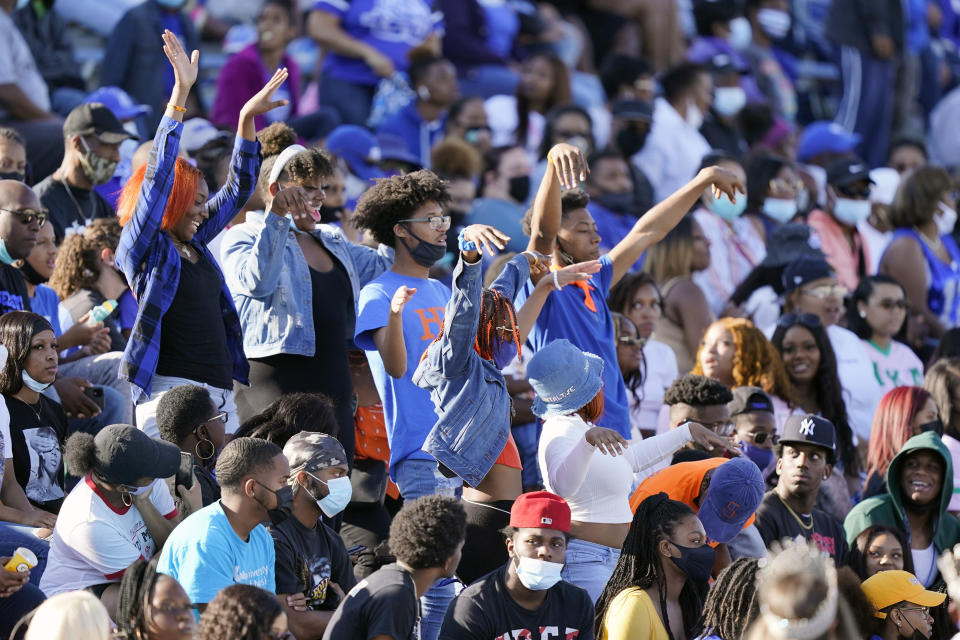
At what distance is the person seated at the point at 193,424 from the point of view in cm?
632

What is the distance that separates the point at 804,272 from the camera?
383 inches

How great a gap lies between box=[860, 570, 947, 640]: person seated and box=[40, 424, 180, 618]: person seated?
9.75ft

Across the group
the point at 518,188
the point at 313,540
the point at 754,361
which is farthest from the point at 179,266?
the point at 518,188

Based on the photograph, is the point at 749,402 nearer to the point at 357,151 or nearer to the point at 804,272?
the point at 804,272

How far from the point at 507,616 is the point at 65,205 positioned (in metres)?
3.85

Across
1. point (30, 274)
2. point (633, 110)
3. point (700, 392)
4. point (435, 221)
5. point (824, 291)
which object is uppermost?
point (435, 221)

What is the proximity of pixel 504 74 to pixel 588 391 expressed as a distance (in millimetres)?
7659

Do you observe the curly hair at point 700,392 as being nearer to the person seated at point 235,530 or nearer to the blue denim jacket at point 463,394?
the blue denim jacket at point 463,394

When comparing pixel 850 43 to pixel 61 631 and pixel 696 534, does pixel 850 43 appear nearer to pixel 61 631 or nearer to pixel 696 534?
pixel 696 534

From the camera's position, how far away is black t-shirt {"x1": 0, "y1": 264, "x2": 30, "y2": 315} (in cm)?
705

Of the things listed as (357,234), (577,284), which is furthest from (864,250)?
(577,284)

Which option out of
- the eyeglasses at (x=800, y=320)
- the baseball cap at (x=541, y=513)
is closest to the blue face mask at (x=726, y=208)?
the eyeglasses at (x=800, y=320)

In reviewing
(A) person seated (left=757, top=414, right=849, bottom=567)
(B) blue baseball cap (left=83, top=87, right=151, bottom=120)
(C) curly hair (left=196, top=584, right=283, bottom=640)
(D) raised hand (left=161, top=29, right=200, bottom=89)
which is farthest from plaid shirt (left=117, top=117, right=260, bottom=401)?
(A) person seated (left=757, top=414, right=849, bottom=567)

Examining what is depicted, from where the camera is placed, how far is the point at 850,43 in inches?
601
